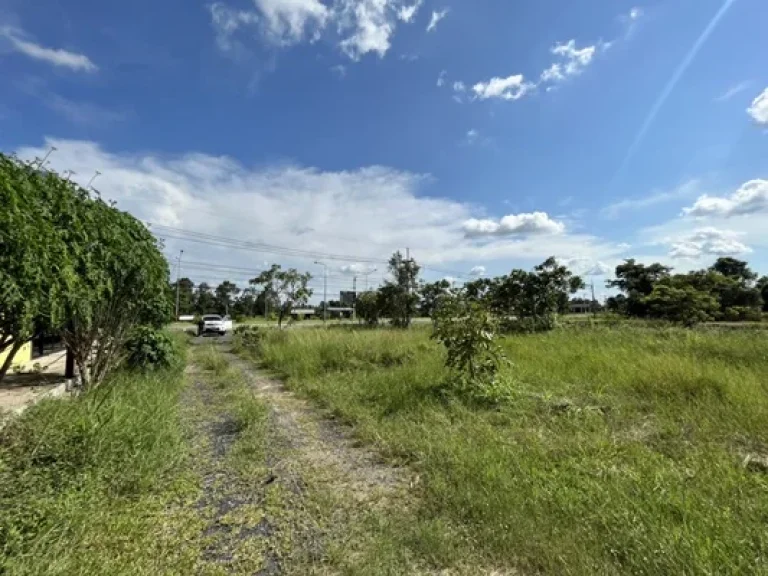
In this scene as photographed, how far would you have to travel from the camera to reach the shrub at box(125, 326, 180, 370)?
340 inches

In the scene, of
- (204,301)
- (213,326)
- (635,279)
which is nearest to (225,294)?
(204,301)

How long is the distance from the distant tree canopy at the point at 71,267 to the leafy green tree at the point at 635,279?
34.6 meters

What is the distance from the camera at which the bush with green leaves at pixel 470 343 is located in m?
6.61

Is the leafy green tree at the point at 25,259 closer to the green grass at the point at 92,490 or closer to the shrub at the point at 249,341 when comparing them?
the green grass at the point at 92,490

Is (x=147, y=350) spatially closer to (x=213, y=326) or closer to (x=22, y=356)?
(x=22, y=356)

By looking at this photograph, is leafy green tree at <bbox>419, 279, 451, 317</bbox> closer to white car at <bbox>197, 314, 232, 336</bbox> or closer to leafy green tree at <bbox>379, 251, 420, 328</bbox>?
leafy green tree at <bbox>379, 251, 420, 328</bbox>

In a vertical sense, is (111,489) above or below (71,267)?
below

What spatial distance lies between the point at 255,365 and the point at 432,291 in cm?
1945

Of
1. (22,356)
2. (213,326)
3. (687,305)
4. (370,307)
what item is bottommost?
(22,356)

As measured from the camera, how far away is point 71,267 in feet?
10.8

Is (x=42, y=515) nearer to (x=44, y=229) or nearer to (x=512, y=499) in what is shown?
(x=44, y=229)

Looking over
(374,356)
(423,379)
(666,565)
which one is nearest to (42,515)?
(666,565)

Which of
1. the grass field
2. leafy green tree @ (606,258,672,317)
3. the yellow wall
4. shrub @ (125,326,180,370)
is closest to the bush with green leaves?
the grass field

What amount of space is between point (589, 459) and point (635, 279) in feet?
129
